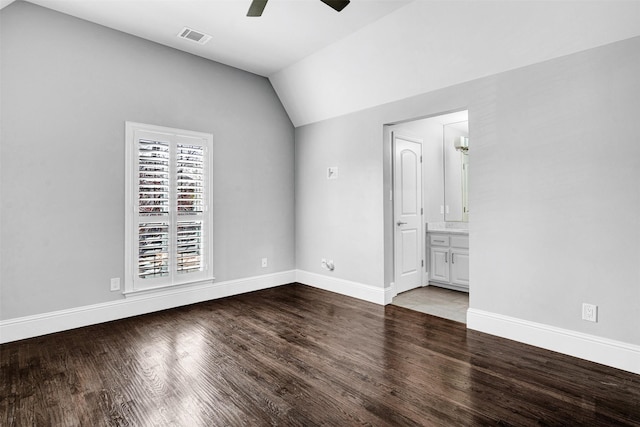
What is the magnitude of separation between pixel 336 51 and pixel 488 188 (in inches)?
94.3

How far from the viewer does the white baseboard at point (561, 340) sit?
2.52 meters

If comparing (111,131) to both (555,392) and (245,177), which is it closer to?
(245,177)

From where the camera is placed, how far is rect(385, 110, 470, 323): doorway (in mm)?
4449

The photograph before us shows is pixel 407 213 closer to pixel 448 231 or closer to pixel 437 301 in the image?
pixel 448 231

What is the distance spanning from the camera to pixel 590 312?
8.82 feet

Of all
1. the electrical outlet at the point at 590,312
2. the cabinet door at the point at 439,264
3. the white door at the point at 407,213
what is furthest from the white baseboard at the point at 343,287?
the electrical outlet at the point at 590,312

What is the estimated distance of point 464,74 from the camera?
337 cm

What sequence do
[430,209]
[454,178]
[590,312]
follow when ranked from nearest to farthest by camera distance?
1. [590,312]
2. [430,209]
3. [454,178]

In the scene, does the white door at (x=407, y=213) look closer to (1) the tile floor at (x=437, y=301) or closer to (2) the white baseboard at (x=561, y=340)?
(1) the tile floor at (x=437, y=301)

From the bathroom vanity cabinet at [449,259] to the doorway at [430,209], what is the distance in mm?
14

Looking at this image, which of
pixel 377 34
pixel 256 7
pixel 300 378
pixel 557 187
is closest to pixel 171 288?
pixel 300 378

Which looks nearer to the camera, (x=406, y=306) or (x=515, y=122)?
(x=515, y=122)

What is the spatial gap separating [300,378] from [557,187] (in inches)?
105

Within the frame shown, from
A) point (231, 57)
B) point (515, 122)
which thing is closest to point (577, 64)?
point (515, 122)
